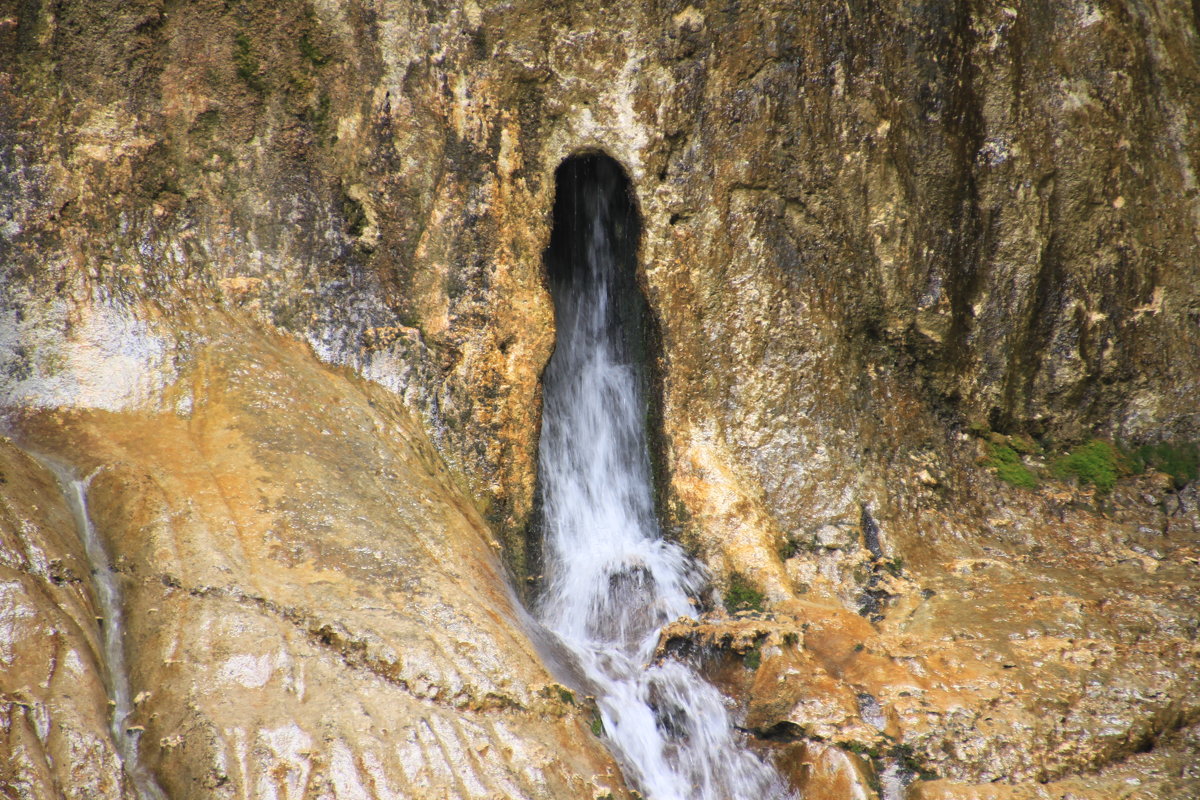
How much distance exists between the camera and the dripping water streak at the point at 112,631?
2799 millimetres

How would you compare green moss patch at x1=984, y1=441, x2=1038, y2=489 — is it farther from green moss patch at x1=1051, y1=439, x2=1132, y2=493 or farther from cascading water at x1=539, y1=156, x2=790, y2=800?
cascading water at x1=539, y1=156, x2=790, y2=800

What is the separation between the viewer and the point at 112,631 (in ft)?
10.2

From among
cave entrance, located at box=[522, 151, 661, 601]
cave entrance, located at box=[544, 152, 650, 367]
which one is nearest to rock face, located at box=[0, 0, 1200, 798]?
cave entrance, located at box=[522, 151, 661, 601]

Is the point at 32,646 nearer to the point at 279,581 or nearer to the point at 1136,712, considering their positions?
the point at 279,581

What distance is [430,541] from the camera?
387 centimetres

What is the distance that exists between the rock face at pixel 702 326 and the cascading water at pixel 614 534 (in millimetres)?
265

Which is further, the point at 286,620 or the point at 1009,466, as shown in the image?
the point at 1009,466

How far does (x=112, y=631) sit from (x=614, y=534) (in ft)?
9.37

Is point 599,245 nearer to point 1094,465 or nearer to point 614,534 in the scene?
point 614,534

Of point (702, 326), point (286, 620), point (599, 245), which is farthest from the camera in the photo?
point (599, 245)

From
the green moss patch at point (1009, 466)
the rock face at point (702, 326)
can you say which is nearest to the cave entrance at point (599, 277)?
the rock face at point (702, 326)

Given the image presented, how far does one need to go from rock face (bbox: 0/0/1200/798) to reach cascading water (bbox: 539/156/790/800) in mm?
265

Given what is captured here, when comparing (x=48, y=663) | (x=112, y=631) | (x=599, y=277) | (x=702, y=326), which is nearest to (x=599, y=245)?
(x=599, y=277)

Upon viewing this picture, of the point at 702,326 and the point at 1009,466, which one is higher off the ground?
the point at 702,326
